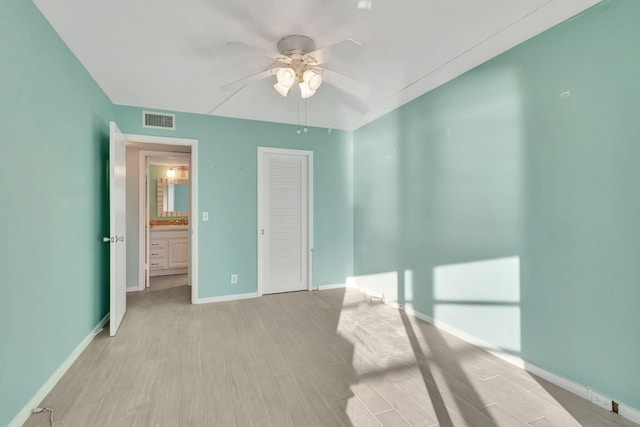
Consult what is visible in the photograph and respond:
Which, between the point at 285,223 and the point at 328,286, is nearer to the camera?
the point at 285,223

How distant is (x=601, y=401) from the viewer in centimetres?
177

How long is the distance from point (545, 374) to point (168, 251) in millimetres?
5748

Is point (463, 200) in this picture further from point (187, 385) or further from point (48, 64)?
point (48, 64)

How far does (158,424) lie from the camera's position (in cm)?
163

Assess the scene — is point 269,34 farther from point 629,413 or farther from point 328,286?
point 328,286

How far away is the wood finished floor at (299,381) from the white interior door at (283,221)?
45.9 inches

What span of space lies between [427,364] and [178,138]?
376cm

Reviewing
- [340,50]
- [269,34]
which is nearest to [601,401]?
[340,50]

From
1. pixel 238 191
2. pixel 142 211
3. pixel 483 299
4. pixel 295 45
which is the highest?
pixel 295 45

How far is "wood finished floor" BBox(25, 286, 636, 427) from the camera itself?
5.56ft

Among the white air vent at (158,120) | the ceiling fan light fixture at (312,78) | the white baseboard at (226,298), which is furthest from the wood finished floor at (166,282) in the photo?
the ceiling fan light fixture at (312,78)

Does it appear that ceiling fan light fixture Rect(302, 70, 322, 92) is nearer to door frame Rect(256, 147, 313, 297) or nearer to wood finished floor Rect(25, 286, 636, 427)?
door frame Rect(256, 147, 313, 297)

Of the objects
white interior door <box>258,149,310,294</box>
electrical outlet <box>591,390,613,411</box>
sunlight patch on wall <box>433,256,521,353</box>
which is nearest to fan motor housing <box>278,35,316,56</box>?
white interior door <box>258,149,310,294</box>

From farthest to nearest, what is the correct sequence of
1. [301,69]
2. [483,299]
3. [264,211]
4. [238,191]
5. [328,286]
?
[328,286]
[264,211]
[238,191]
[483,299]
[301,69]
